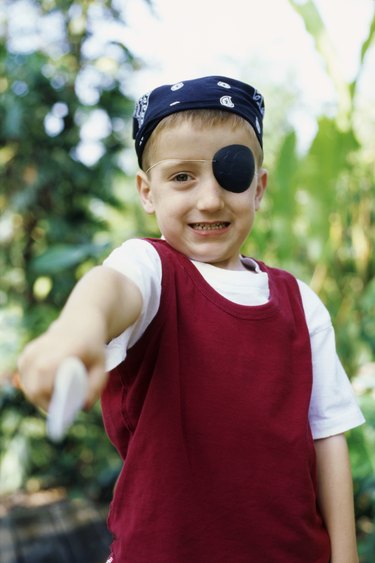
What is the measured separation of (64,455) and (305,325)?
125 inches

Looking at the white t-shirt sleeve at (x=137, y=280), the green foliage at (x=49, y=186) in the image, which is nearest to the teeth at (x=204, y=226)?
the white t-shirt sleeve at (x=137, y=280)

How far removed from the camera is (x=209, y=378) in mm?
1030

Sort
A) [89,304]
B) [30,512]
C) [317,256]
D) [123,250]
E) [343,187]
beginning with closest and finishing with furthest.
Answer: [89,304]
[123,250]
[317,256]
[343,187]
[30,512]

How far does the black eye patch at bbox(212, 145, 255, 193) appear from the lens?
3.55 feet

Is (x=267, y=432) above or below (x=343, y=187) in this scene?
below

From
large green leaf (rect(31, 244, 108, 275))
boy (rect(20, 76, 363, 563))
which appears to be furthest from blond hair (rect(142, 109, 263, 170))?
large green leaf (rect(31, 244, 108, 275))

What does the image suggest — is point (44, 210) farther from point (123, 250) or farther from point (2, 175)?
point (123, 250)

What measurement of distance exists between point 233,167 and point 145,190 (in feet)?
0.65

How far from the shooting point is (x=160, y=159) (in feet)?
3.63

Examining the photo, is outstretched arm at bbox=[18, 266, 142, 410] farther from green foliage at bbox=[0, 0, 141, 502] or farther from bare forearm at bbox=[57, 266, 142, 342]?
green foliage at bbox=[0, 0, 141, 502]

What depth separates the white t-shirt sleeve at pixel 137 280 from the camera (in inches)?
34.7

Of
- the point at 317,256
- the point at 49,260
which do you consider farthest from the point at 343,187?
the point at 49,260

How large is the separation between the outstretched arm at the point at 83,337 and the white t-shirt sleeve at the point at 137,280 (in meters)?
0.07

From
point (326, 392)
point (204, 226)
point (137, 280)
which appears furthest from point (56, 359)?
point (326, 392)
